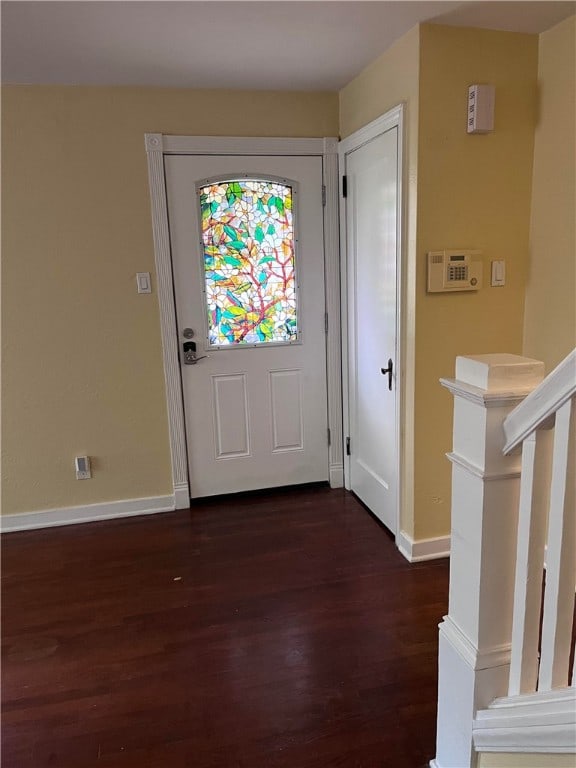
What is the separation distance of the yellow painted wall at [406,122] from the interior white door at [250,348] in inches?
20.1

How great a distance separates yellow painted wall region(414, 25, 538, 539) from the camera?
2.27 metres

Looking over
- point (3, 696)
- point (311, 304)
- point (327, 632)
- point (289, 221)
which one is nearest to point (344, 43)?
point (289, 221)

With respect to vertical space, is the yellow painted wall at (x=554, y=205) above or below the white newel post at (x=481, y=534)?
above

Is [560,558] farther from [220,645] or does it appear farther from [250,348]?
[250,348]

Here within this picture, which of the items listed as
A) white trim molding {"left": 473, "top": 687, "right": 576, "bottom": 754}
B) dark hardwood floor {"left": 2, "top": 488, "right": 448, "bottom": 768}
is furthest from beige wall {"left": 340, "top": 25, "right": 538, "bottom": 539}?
white trim molding {"left": 473, "top": 687, "right": 576, "bottom": 754}

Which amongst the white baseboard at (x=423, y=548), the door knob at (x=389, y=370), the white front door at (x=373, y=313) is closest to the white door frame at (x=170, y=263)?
the white front door at (x=373, y=313)

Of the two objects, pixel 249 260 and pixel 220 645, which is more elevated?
pixel 249 260

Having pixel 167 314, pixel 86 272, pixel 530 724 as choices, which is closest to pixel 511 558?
pixel 530 724

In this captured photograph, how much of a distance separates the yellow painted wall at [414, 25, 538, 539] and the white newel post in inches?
50.0

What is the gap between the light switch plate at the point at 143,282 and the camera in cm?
300

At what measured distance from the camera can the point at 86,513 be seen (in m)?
A: 3.16

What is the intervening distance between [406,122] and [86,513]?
2663 mm

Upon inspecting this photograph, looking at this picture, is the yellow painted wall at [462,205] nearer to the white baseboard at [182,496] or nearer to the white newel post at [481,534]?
the white newel post at [481,534]

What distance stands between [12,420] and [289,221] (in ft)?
6.30
